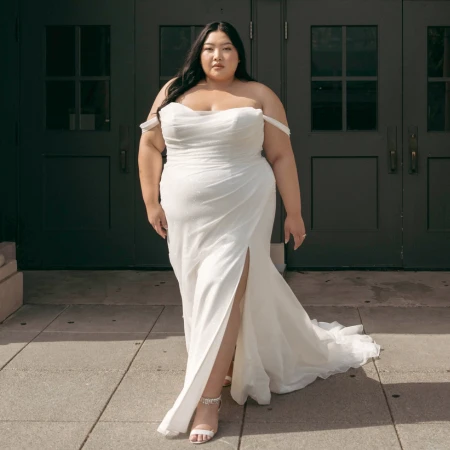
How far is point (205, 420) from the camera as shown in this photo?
381 cm

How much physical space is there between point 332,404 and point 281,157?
48.1 inches

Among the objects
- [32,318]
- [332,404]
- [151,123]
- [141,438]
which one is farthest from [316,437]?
[32,318]

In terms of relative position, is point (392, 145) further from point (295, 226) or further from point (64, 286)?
point (295, 226)

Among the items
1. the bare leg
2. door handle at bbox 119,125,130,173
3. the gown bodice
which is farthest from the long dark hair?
door handle at bbox 119,125,130,173

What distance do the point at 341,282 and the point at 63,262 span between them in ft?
8.14

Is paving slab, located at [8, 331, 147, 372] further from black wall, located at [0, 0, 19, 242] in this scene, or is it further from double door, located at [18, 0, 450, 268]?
black wall, located at [0, 0, 19, 242]

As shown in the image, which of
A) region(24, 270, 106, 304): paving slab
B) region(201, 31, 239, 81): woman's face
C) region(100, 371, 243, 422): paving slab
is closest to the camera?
region(100, 371, 243, 422): paving slab

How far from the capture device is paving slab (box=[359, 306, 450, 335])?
5.62 m

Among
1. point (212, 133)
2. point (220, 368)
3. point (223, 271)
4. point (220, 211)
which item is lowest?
point (220, 368)

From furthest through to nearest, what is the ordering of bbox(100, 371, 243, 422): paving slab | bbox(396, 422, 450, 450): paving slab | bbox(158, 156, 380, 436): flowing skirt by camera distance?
bbox(100, 371, 243, 422): paving slab, bbox(158, 156, 380, 436): flowing skirt, bbox(396, 422, 450, 450): paving slab

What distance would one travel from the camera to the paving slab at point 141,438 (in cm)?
367

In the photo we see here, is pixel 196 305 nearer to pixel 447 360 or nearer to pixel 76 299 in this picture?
pixel 447 360

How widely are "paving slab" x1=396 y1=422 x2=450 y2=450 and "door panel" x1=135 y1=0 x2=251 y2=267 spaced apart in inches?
163

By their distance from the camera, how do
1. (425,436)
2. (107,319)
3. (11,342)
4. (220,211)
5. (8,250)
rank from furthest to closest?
(8,250), (107,319), (11,342), (220,211), (425,436)
